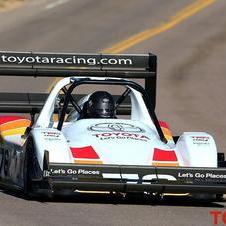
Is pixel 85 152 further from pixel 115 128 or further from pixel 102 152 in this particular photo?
pixel 115 128

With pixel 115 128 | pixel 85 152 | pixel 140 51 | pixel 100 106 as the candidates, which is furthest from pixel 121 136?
pixel 140 51

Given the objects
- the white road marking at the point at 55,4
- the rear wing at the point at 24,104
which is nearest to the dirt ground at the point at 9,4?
the white road marking at the point at 55,4

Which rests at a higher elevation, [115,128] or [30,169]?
[115,128]

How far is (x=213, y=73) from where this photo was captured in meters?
27.5

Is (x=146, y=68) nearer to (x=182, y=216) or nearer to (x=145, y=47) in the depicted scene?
(x=182, y=216)

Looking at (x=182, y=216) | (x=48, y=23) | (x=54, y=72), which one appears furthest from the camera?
(x=48, y=23)

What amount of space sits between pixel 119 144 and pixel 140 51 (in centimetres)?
1959

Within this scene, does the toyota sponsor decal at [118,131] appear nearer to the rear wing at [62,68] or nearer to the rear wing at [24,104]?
the rear wing at [24,104]

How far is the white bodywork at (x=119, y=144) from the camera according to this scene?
1108cm

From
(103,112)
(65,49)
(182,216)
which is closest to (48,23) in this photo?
(65,49)

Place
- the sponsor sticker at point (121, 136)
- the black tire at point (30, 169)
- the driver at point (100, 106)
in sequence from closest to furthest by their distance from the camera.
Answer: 1. the black tire at point (30, 169)
2. the sponsor sticker at point (121, 136)
3. the driver at point (100, 106)

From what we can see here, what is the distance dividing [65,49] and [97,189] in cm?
2065

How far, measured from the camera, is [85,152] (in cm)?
1121

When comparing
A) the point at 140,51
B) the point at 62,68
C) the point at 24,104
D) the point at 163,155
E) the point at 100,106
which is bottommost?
the point at 163,155
